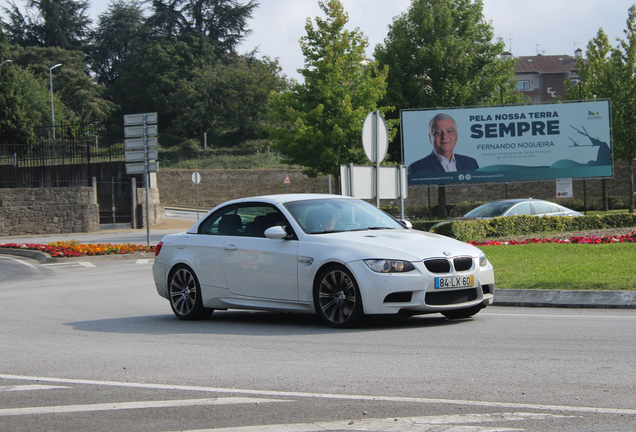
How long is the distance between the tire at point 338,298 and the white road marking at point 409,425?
3333mm

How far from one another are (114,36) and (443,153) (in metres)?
63.7

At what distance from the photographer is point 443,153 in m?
35.0

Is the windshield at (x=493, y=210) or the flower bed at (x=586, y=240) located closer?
the flower bed at (x=586, y=240)

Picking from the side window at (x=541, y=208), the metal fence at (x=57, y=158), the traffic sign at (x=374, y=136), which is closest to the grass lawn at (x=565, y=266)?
the traffic sign at (x=374, y=136)

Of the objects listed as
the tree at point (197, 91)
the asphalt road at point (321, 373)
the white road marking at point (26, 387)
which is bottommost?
the asphalt road at point (321, 373)

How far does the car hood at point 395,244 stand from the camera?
7.71 meters

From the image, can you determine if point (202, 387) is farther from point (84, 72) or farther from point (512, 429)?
point (84, 72)

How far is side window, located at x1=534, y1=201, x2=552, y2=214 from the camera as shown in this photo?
72.8ft

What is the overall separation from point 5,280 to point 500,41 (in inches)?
1277

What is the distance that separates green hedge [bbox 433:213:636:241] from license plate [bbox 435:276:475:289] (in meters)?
11.2

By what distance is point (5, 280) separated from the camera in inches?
650

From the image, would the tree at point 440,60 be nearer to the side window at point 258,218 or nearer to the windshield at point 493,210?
the windshield at point 493,210

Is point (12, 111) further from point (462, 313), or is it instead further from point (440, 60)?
point (462, 313)

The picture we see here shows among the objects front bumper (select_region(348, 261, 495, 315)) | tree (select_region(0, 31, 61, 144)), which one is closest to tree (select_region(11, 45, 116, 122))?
tree (select_region(0, 31, 61, 144))
